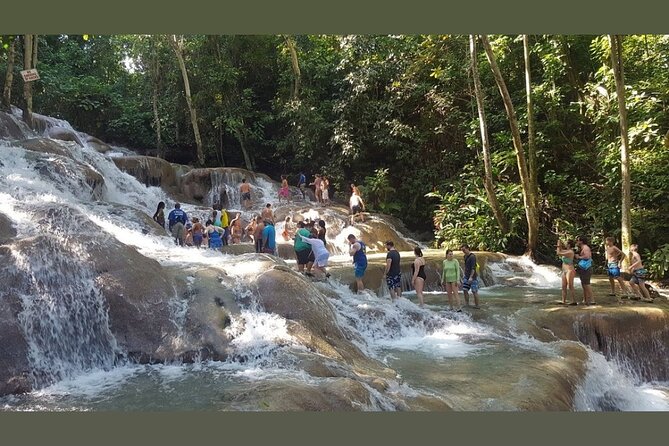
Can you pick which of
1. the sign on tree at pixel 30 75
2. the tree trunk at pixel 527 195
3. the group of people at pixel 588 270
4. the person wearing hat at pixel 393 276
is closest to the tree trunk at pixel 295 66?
the tree trunk at pixel 527 195

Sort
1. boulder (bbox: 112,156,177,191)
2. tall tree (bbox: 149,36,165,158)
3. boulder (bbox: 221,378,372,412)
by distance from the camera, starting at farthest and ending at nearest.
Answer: tall tree (bbox: 149,36,165,158), boulder (bbox: 112,156,177,191), boulder (bbox: 221,378,372,412)

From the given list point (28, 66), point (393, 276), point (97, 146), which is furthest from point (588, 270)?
point (97, 146)

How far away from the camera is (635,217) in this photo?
48.5 ft

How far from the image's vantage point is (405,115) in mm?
21766

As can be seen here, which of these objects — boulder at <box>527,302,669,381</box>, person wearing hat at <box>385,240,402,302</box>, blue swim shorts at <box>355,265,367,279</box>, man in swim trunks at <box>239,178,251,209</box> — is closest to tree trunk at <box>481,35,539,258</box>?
boulder at <box>527,302,669,381</box>

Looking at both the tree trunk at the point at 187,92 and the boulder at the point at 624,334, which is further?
the tree trunk at the point at 187,92

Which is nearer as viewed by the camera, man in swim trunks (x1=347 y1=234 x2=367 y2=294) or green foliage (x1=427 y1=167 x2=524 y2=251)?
man in swim trunks (x1=347 y1=234 x2=367 y2=294)

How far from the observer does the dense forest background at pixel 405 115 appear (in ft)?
50.9

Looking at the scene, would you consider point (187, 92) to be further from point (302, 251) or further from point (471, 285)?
point (471, 285)

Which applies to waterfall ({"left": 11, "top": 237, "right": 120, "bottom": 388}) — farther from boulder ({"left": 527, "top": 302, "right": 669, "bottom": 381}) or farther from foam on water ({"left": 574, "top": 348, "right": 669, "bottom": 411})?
boulder ({"left": 527, "top": 302, "right": 669, "bottom": 381})

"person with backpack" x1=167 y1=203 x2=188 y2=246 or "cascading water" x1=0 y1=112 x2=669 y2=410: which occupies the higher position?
"person with backpack" x1=167 y1=203 x2=188 y2=246

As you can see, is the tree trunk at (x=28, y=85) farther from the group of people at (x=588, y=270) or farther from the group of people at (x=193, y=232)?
the group of people at (x=588, y=270)

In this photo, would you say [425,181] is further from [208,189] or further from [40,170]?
[40,170]

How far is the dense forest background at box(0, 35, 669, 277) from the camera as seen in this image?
→ 611 inches
